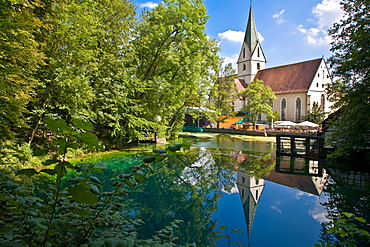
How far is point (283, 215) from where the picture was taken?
19.4 feet

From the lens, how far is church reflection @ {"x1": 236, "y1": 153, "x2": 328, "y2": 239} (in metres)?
6.73

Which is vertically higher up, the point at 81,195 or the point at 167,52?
the point at 167,52

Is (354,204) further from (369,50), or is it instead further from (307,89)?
(307,89)

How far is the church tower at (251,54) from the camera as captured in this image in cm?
5583

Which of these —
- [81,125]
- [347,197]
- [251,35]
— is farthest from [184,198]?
[251,35]

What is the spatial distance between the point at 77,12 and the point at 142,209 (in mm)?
8816

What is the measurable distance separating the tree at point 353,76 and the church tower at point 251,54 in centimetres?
4700

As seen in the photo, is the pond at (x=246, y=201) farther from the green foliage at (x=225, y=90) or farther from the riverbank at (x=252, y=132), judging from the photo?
the green foliage at (x=225, y=90)

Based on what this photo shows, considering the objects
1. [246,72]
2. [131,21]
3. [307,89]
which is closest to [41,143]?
[131,21]

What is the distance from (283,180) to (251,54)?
50775 mm

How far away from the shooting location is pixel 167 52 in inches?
604

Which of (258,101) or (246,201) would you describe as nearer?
(246,201)

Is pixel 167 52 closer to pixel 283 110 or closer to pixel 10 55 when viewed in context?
pixel 10 55

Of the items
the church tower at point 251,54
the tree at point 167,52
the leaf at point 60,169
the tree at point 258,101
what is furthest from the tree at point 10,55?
the church tower at point 251,54
